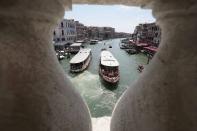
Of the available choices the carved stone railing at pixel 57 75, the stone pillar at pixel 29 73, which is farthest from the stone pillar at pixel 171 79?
the stone pillar at pixel 29 73

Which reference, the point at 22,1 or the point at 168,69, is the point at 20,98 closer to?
the point at 22,1

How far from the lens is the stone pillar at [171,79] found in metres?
0.99

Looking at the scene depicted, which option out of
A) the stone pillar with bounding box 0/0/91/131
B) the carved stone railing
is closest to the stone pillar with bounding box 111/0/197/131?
the carved stone railing

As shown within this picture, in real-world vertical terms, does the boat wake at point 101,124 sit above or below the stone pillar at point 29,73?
below

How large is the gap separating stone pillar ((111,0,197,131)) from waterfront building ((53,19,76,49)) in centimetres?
4042

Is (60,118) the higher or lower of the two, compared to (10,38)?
lower

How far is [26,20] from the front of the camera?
1010mm

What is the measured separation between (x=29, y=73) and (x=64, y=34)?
46573mm

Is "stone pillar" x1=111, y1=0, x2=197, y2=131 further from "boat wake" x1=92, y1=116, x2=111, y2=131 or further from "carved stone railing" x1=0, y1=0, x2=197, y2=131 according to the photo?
"boat wake" x1=92, y1=116, x2=111, y2=131

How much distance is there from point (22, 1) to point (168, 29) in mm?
866

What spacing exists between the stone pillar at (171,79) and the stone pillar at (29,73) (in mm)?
478

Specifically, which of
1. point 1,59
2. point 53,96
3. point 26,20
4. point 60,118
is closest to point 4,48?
point 1,59

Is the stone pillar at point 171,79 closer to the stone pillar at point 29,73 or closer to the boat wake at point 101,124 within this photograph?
the stone pillar at point 29,73

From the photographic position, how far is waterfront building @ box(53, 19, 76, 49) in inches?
1644
